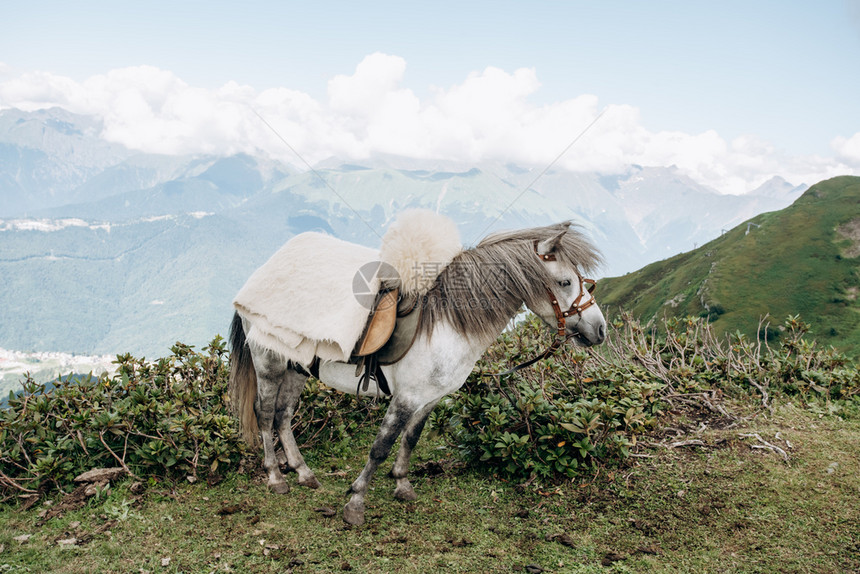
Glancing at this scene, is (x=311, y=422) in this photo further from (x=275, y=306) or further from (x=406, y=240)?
(x=406, y=240)

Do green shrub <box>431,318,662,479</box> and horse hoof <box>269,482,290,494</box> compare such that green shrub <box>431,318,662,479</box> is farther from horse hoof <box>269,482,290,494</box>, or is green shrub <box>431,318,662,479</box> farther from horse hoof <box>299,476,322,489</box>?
horse hoof <box>269,482,290,494</box>

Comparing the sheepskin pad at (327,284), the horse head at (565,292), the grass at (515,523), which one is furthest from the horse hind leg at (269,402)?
the horse head at (565,292)

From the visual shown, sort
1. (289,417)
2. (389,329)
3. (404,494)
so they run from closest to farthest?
(389,329) < (404,494) < (289,417)

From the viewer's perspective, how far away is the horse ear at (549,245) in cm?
372

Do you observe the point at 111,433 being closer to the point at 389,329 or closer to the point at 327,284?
the point at 327,284

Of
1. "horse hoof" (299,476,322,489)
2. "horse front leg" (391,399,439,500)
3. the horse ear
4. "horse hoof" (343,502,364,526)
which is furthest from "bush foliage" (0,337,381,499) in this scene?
the horse ear

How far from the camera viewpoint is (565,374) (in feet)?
17.3

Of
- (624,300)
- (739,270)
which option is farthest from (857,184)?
(624,300)

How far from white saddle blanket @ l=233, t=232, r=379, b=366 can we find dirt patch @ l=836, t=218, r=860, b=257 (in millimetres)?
74519

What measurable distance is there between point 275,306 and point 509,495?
2657 mm

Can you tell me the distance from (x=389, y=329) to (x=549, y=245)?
1431 mm

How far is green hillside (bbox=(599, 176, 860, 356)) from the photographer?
4984 centimetres

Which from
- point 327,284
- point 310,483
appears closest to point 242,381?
point 310,483

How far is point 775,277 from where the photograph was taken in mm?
56281
